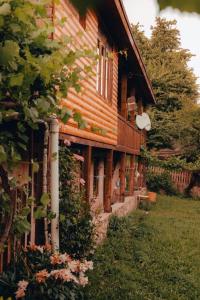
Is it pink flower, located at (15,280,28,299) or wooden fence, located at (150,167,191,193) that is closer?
pink flower, located at (15,280,28,299)

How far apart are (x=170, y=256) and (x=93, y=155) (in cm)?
484

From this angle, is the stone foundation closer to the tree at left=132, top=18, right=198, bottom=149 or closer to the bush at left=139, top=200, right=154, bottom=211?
the bush at left=139, top=200, right=154, bottom=211

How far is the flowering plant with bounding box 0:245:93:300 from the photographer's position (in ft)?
14.2

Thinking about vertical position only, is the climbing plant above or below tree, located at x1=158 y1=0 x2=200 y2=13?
above

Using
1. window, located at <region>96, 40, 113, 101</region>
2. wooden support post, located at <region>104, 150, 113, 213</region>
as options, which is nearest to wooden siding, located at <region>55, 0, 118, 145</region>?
window, located at <region>96, 40, 113, 101</region>

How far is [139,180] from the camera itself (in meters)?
20.4

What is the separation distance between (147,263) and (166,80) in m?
22.4

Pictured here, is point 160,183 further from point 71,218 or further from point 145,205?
point 71,218

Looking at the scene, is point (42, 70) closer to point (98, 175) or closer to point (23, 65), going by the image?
point (23, 65)

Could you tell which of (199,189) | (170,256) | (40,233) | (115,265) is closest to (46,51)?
(40,233)

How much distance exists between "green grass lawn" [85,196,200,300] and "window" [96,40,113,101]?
3577mm

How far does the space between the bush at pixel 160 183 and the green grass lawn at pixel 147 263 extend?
10733 mm

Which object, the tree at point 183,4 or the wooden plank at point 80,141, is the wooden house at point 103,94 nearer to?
the wooden plank at point 80,141

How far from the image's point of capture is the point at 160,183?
23391 mm
